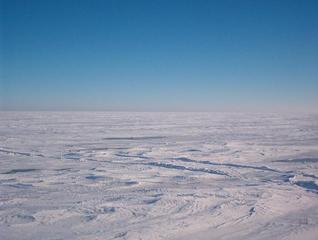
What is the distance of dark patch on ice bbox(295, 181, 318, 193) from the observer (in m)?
7.29

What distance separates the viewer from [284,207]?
595 centimetres

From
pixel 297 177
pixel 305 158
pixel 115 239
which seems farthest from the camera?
pixel 305 158

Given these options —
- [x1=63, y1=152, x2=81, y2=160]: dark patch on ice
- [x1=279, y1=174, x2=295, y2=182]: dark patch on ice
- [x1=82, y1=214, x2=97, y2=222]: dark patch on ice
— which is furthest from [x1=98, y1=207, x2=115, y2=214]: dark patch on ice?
[x1=63, y1=152, x2=81, y2=160]: dark patch on ice

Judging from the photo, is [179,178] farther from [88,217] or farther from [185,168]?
[88,217]

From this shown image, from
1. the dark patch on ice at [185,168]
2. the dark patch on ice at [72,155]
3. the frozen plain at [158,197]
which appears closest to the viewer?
the frozen plain at [158,197]

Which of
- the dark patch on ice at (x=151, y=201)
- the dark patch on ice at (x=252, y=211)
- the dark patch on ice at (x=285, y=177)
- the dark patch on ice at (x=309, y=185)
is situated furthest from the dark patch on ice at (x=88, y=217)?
the dark patch on ice at (x=285, y=177)

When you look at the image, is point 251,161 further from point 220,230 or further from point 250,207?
point 220,230

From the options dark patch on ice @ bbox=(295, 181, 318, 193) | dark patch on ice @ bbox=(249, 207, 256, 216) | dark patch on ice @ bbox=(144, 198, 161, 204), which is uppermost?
dark patch on ice @ bbox=(144, 198, 161, 204)

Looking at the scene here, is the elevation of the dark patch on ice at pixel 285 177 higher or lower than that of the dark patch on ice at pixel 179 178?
higher

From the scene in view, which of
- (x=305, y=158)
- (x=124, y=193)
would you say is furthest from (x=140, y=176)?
(x=305, y=158)

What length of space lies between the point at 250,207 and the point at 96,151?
8.44 meters

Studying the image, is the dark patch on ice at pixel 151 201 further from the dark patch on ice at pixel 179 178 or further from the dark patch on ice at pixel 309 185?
A: the dark patch on ice at pixel 309 185

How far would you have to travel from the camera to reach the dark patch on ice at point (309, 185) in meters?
7.29

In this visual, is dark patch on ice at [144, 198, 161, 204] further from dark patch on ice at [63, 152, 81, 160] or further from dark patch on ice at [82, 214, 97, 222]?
dark patch on ice at [63, 152, 81, 160]
